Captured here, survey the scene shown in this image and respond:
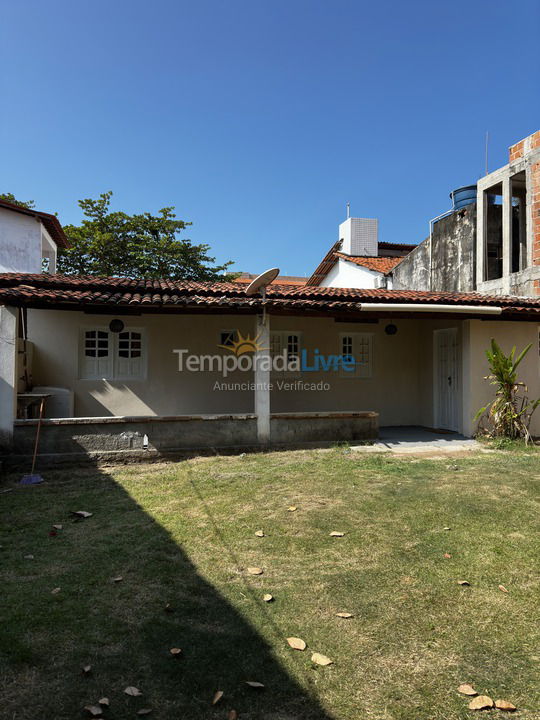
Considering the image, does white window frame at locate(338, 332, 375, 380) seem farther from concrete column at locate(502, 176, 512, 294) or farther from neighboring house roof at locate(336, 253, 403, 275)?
neighboring house roof at locate(336, 253, 403, 275)

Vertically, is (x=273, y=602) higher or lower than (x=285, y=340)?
lower

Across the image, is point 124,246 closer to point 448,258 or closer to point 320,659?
point 448,258

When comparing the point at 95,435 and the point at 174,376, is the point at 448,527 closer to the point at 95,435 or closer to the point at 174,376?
the point at 95,435

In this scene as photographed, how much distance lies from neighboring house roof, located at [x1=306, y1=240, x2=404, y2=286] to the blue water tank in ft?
13.2

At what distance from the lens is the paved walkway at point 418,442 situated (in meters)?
8.85

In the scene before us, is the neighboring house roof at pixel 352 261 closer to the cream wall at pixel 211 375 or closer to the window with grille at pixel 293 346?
the cream wall at pixel 211 375

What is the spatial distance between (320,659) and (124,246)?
23.5 metres

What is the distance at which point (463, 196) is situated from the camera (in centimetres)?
1522

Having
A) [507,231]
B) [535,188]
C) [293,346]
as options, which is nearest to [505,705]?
[293,346]

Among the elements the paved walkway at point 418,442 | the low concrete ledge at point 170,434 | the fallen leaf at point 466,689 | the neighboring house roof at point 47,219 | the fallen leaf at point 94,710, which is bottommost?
the paved walkway at point 418,442

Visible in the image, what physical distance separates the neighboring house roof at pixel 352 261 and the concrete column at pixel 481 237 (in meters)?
5.05

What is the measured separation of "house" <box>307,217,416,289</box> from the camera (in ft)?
62.2

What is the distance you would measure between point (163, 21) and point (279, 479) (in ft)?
30.3

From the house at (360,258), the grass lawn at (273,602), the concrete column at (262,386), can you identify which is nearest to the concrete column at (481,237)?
the house at (360,258)
